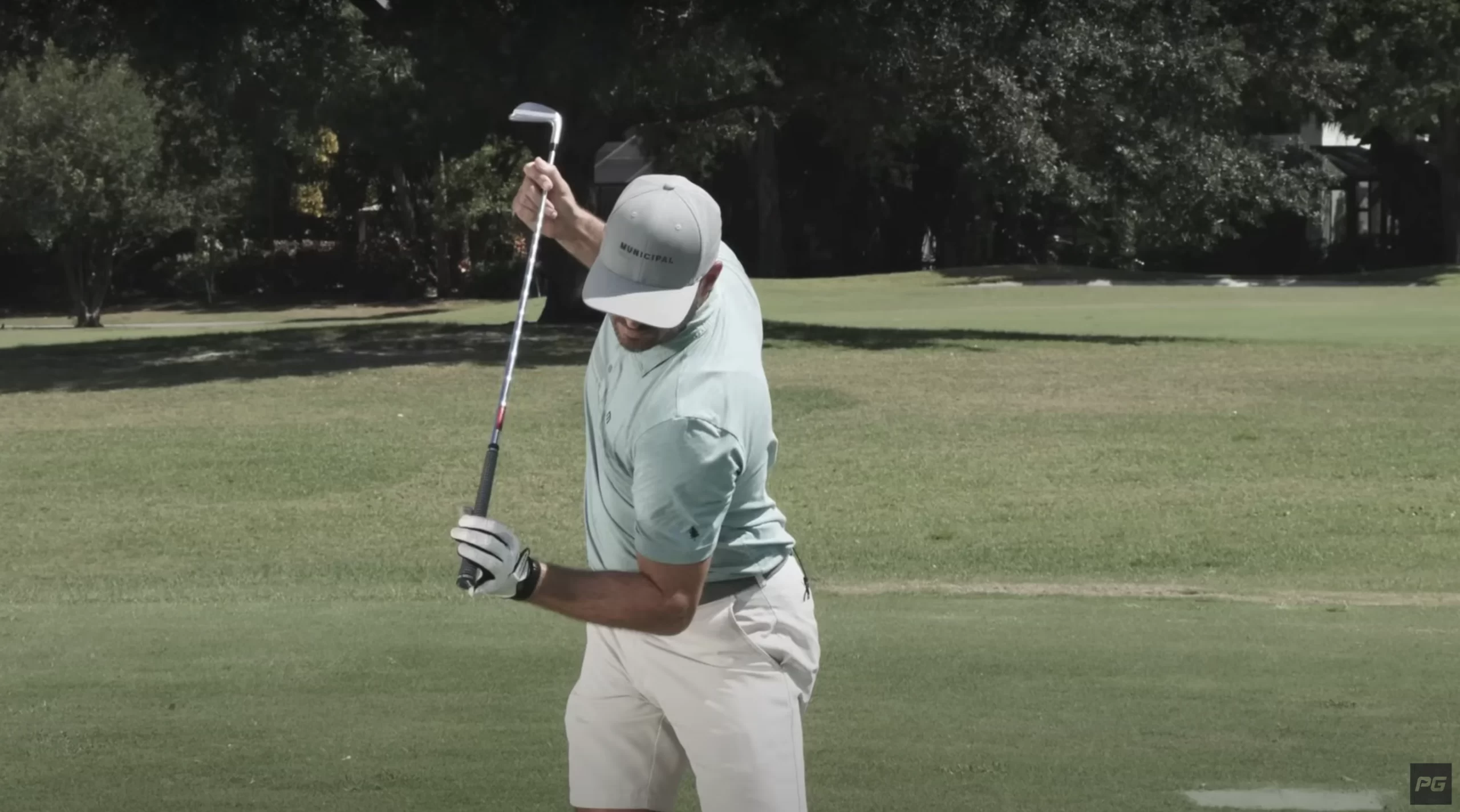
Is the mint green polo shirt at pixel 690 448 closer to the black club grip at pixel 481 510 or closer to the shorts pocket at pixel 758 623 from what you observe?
the shorts pocket at pixel 758 623

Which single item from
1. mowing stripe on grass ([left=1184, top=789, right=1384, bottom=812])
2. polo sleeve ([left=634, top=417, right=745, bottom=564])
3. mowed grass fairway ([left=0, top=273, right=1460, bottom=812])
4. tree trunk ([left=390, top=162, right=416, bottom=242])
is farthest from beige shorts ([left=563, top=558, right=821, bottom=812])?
tree trunk ([left=390, top=162, right=416, bottom=242])

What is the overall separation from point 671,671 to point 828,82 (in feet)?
67.6

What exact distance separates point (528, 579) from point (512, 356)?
576mm

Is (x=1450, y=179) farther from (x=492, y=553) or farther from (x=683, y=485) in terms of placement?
(x=492, y=553)

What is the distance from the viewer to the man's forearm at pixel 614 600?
3.62 meters

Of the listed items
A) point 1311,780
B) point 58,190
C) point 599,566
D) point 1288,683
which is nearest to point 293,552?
point 1288,683

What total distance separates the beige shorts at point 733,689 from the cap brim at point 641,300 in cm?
63

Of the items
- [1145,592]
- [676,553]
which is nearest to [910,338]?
[1145,592]

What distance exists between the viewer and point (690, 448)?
136 inches

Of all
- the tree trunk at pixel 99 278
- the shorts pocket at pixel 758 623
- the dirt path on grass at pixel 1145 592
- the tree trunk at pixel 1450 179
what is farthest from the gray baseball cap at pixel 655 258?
the tree trunk at pixel 1450 179

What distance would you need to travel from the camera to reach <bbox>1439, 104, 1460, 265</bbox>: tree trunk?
148 feet

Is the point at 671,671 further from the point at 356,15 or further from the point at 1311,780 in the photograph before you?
the point at 356,15

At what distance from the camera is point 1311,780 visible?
586 centimetres

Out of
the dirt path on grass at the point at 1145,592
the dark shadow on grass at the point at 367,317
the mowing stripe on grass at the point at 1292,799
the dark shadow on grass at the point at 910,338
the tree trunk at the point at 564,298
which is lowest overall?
the dirt path on grass at the point at 1145,592
